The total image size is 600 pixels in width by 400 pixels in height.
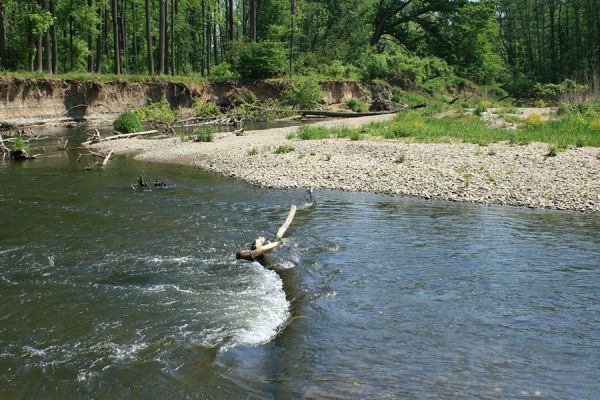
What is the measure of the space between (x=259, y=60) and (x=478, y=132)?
27.9 meters

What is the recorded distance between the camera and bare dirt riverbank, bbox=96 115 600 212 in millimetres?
15703

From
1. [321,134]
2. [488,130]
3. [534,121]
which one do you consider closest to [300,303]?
[321,134]

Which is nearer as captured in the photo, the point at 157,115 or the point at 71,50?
the point at 157,115

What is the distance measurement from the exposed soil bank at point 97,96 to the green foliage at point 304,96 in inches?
139

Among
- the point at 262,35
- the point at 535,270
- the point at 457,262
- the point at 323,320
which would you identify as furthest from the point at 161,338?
the point at 262,35

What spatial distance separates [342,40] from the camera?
203ft

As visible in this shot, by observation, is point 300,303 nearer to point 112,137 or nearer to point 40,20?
point 112,137

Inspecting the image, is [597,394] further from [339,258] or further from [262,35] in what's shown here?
[262,35]

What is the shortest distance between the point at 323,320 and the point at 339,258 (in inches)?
110

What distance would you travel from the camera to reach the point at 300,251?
1106cm

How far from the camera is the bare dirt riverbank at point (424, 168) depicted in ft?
51.5

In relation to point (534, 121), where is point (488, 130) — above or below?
below

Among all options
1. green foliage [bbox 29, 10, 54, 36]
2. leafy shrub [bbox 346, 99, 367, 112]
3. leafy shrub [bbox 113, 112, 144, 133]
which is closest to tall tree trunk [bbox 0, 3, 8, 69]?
green foliage [bbox 29, 10, 54, 36]

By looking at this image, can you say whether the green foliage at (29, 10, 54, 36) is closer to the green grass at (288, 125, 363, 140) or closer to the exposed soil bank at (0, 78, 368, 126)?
the exposed soil bank at (0, 78, 368, 126)
